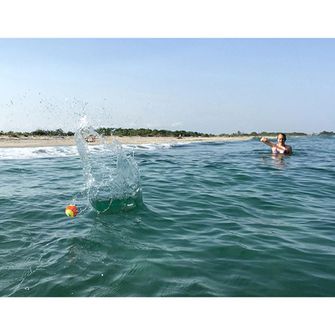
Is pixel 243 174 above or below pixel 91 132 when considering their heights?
below

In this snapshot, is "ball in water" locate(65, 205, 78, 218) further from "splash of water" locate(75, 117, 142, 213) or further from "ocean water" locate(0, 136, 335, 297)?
"splash of water" locate(75, 117, 142, 213)

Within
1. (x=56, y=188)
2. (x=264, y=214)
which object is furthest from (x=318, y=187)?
(x=56, y=188)

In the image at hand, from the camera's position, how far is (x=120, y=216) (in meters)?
6.94

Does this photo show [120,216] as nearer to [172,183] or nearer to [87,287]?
[87,287]

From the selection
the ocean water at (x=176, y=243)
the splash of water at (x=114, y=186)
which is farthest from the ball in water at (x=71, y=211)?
the splash of water at (x=114, y=186)

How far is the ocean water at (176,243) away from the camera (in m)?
4.14

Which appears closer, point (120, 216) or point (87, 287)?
point (87, 287)

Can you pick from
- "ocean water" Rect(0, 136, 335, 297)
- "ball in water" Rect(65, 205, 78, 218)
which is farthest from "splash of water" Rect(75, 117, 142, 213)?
"ball in water" Rect(65, 205, 78, 218)

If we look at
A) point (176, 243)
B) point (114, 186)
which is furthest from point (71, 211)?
point (176, 243)

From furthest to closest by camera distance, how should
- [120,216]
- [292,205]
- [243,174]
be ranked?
[243,174], [292,205], [120,216]

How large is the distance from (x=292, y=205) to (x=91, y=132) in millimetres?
5096

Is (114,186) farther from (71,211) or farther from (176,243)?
(176,243)

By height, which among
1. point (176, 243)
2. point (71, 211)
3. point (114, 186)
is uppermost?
point (114, 186)

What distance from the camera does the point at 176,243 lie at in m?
5.51
